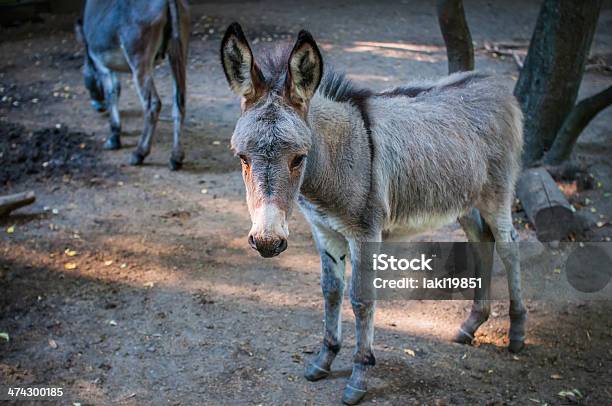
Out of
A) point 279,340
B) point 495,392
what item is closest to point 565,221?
point 495,392

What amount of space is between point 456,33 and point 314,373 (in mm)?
3740

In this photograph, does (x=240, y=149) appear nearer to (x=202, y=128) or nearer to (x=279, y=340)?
(x=279, y=340)

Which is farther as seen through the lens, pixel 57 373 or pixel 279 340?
pixel 279 340

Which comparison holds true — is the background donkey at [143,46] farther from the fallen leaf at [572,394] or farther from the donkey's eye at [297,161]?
the fallen leaf at [572,394]

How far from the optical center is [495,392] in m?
4.30

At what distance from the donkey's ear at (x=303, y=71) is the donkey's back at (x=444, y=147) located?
28.3 inches

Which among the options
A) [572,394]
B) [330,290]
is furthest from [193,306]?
[572,394]

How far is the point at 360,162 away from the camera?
12.8 feet

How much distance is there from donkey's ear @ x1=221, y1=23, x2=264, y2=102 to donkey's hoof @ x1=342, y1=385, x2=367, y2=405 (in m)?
1.97

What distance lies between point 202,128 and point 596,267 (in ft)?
17.9

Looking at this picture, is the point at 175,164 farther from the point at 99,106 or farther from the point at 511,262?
the point at 511,262

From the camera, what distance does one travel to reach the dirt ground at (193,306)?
14.3 ft

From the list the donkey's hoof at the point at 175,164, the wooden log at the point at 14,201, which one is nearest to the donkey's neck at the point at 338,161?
the wooden log at the point at 14,201

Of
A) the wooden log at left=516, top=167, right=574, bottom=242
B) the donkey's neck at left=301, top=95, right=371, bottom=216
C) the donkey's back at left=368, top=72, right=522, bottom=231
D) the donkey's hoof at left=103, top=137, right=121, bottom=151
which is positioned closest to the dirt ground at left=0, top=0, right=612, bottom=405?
the donkey's hoof at left=103, top=137, right=121, bottom=151
